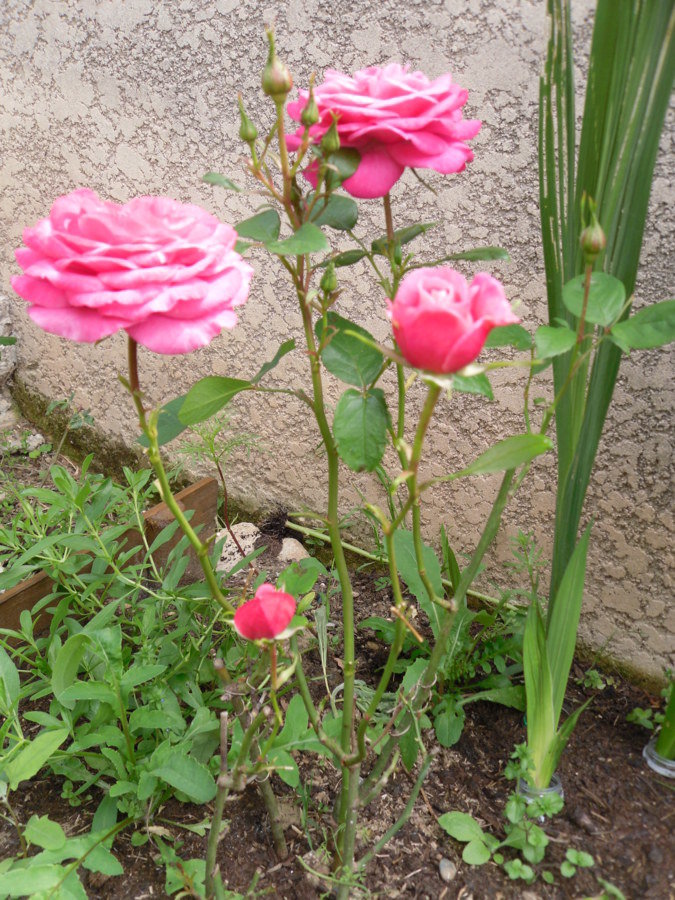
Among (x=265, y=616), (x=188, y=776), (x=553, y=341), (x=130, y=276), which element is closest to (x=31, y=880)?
(x=188, y=776)

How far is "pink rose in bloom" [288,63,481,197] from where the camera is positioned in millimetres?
598

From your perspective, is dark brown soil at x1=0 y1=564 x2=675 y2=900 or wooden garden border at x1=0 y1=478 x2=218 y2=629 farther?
wooden garden border at x1=0 y1=478 x2=218 y2=629

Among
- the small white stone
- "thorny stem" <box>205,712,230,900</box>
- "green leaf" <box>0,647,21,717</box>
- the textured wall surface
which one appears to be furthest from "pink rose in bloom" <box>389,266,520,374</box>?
the small white stone

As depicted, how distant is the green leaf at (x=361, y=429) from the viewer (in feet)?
2.09

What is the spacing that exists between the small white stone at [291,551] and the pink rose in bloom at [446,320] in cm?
105

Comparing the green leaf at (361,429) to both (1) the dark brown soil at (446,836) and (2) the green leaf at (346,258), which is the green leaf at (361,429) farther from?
(1) the dark brown soil at (446,836)

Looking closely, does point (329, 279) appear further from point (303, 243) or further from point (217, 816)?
point (217, 816)

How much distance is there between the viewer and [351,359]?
69cm

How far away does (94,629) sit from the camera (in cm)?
96

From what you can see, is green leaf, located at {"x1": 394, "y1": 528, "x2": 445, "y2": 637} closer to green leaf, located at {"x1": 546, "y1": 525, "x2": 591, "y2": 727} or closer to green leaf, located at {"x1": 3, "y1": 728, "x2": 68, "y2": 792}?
green leaf, located at {"x1": 546, "y1": 525, "x2": 591, "y2": 727}

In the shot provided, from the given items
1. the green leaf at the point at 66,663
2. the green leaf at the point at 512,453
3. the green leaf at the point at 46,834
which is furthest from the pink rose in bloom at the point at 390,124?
the green leaf at the point at 46,834

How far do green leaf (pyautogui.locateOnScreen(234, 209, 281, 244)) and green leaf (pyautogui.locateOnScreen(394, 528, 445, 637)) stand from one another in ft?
1.98

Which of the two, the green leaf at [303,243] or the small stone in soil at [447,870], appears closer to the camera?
the green leaf at [303,243]

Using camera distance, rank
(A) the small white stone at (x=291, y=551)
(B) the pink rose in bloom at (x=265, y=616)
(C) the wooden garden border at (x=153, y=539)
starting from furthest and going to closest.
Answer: (A) the small white stone at (x=291, y=551)
(C) the wooden garden border at (x=153, y=539)
(B) the pink rose in bloom at (x=265, y=616)
